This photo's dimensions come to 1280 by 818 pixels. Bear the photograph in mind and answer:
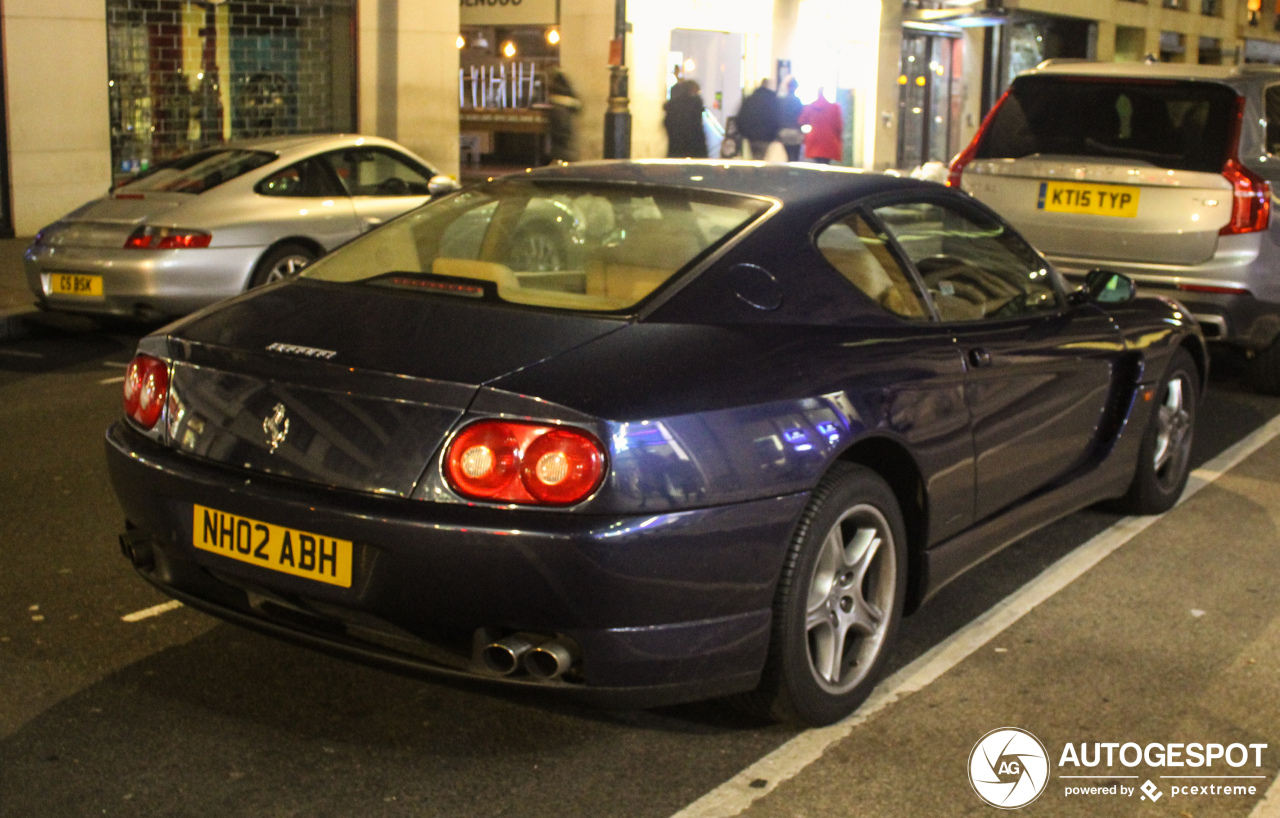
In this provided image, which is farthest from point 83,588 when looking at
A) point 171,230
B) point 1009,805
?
point 171,230

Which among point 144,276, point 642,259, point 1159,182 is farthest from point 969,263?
point 144,276

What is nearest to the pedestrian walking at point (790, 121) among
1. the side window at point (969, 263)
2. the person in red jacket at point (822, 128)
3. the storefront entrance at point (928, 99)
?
the person in red jacket at point (822, 128)

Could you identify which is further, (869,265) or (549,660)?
(869,265)

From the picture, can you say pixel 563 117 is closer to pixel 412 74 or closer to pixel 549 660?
pixel 412 74

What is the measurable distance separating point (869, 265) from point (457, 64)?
15539 mm

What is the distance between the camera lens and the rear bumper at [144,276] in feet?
31.0

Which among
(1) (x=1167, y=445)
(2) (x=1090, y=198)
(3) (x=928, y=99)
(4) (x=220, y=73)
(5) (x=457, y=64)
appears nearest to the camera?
(1) (x=1167, y=445)

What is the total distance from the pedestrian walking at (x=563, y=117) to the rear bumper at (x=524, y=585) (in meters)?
13.2

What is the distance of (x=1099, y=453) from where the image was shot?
5.29 meters

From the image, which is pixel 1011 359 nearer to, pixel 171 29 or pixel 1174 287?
pixel 1174 287

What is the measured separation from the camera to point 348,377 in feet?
11.2

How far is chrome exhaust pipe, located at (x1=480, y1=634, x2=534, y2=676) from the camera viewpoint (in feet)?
10.7

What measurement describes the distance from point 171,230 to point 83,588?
5246mm

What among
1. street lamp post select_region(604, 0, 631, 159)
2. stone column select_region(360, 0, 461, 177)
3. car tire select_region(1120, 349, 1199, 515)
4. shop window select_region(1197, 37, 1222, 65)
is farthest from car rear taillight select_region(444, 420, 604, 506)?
shop window select_region(1197, 37, 1222, 65)
